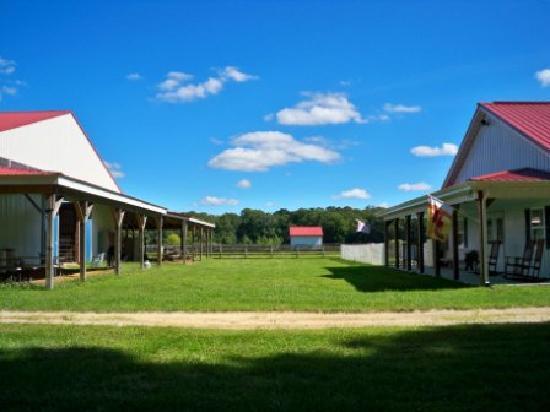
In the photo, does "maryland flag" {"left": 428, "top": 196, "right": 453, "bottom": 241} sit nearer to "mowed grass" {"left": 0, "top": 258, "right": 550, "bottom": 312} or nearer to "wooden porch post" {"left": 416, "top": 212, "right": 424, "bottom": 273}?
"mowed grass" {"left": 0, "top": 258, "right": 550, "bottom": 312}

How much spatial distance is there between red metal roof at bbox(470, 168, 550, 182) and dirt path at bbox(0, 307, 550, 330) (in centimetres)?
529

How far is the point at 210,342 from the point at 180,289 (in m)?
8.62

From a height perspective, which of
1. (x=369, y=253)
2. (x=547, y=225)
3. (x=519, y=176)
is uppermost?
(x=519, y=176)

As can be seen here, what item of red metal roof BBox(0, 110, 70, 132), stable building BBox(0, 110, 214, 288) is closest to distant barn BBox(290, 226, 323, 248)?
stable building BBox(0, 110, 214, 288)

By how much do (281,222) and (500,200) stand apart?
316 ft

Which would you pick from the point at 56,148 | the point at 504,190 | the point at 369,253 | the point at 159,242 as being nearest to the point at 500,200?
the point at 504,190

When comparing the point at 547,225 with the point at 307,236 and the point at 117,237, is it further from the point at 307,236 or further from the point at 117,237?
the point at 307,236

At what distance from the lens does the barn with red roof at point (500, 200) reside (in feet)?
54.8

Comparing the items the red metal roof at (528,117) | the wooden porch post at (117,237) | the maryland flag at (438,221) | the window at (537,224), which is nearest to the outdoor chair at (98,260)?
the wooden porch post at (117,237)

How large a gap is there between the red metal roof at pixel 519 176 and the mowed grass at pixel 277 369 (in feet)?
26.1

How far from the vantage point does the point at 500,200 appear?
1905 centimetres

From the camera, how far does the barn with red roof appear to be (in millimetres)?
16703

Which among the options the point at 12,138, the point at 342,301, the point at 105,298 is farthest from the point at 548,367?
the point at 12,138

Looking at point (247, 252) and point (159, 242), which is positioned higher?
point (159, 242)
